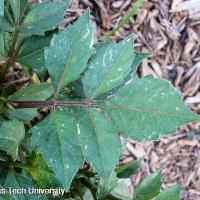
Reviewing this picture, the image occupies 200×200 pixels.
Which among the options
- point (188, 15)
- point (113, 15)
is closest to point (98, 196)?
point (113, 15)

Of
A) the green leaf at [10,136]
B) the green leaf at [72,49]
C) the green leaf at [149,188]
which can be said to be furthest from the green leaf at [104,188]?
the green leaf at [72,49]

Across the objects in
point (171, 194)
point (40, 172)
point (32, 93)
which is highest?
point (32, 93)

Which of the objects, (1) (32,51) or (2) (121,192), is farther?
(2) (121,192)

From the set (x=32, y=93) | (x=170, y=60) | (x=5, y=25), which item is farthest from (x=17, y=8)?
(x=170, y=60)

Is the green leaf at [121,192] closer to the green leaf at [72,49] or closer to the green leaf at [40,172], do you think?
the green leaf at [40,172]

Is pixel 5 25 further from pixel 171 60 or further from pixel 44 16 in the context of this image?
pixel 171 60

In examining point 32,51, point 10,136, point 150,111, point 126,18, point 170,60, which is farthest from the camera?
point 170,60

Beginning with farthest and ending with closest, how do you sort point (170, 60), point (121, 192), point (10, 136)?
1. point (170, 60)
2. point (121, 192)
3. point (10, 136)
